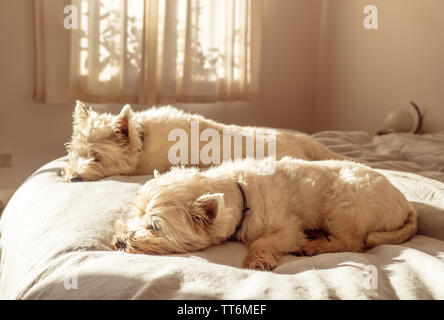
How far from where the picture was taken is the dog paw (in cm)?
139

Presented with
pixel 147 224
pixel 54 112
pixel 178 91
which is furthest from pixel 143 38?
pixel 147 224

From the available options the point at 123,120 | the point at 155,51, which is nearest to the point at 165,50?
the point at 155,51

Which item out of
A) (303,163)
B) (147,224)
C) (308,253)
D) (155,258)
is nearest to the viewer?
(155,258)

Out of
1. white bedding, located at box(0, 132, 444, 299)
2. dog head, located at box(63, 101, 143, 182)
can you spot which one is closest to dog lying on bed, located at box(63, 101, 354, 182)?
dog head, located at box(63, 101, 143, 182)

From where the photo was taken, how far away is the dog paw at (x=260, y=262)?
139 cm

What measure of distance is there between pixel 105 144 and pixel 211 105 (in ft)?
7.88

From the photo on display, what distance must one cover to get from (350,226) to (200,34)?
320 cm

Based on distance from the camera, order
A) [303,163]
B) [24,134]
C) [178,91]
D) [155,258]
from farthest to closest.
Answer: [178,91], [24,134], [303,163], [155,258]

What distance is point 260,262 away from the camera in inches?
55.4

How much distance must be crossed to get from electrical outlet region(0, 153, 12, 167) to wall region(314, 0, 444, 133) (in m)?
3.69

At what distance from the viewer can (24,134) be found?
153 inches

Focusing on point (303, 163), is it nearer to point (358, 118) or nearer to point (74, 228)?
point (74, 228)

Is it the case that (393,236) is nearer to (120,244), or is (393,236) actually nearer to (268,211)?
(268,211)

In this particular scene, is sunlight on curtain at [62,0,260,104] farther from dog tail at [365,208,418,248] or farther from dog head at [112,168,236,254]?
dog tail at [365,208,418,248]
